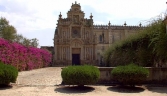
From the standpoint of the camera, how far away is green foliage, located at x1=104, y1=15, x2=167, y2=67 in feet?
40.8

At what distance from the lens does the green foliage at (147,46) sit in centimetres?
1242

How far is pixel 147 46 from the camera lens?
14977 mm

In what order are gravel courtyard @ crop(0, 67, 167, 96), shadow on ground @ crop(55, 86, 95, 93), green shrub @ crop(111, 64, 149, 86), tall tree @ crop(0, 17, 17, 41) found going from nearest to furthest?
1. gravel courtyard @ crop(0, 67, 167, 96)
2. shadow on ground @ crop(55, 86, 95, 93)
3. green shrub @ crop(111, 64, 149, 86)
4. tall tree @ crop(0, 17, 17, 41)

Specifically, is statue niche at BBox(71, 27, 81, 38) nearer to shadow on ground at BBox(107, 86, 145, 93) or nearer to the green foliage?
the green foliage

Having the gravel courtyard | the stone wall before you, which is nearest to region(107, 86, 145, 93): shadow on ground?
the gravel courtyard

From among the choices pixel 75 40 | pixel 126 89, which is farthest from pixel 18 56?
pixel 75 40

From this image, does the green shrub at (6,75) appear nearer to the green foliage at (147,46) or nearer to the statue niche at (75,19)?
the green foliage at (147,46)

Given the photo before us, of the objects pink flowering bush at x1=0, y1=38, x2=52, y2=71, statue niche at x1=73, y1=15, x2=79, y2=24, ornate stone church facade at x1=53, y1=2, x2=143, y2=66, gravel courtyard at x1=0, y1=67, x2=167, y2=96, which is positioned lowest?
gravel courtyard at x1=0, y1=67, x2=167, y2=96

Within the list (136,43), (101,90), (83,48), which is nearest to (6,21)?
(83,48)

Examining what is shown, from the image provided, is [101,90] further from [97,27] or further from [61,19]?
[97,27]

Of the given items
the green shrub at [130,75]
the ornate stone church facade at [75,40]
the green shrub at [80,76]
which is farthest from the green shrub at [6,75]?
the ornate stone church facade at [75,40]

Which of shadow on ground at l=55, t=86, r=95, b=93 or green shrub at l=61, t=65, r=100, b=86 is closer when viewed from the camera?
shadow on ground at l=55, t=86, r=95, b=93

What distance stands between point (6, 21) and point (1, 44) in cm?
2334

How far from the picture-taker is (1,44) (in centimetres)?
1645
